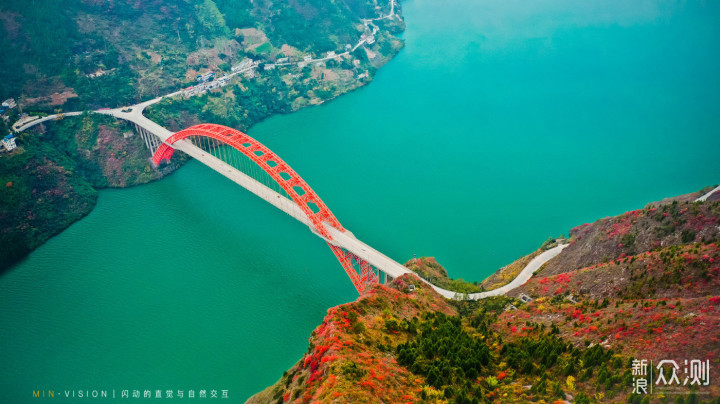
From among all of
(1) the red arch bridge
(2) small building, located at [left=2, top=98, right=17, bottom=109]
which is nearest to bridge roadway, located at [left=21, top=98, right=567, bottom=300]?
(1) the red arch bridge

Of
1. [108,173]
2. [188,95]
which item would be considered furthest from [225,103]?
[108,173]

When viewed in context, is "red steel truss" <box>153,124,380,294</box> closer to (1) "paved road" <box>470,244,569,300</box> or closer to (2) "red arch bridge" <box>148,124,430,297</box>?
(2) "red arch bridge" <box>148,124,430,297</box>

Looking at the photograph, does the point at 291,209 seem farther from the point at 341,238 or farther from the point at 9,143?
the point at 9,143

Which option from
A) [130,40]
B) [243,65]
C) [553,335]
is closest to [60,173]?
[130,40]

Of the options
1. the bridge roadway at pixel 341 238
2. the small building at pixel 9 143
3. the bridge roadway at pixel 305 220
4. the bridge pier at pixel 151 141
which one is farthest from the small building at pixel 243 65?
the small building at pixel 9 143

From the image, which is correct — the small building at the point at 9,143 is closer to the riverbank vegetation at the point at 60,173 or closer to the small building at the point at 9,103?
the riverbank vegetation at the point at 60,173

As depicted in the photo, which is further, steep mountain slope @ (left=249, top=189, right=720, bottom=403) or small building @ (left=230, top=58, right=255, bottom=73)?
small building @ (left=230, top=58, right=255, bottom=73)
